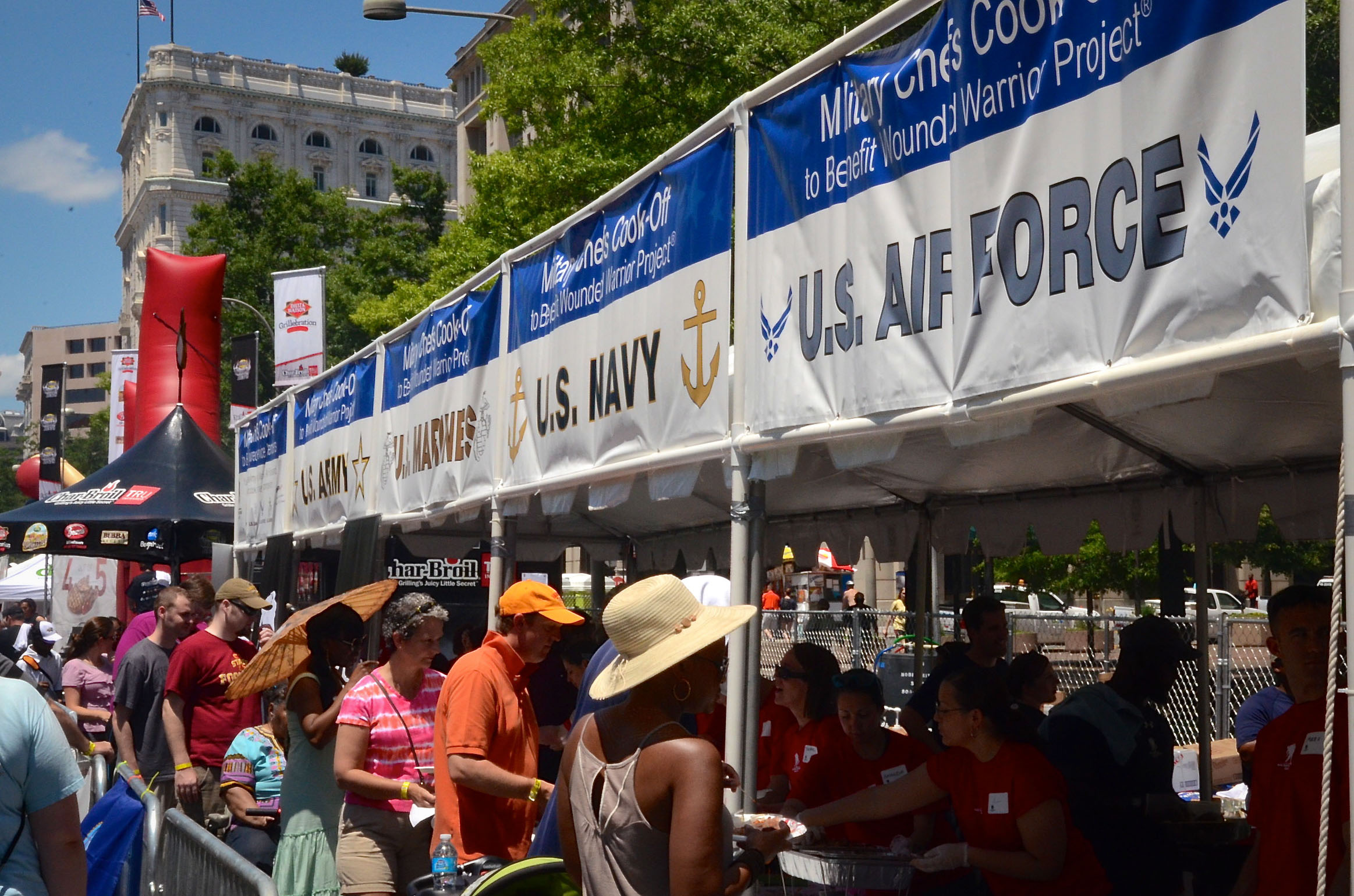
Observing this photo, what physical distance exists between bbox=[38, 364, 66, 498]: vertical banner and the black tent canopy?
2094 cm

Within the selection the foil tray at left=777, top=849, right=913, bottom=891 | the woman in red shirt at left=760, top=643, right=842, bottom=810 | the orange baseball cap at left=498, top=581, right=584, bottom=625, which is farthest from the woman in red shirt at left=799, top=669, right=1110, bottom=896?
the orange baseball cap at left=498, top=581, right=584, bottom=625

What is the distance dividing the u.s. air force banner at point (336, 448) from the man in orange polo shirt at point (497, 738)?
18.8ft

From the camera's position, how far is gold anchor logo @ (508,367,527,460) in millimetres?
7816

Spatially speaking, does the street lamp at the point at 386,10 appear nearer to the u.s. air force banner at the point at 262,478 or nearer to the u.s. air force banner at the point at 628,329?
the u.s. air force banner at the point at 262,478

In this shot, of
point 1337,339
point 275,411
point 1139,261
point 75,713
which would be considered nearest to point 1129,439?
point 1139,261

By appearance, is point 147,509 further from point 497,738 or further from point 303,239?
point 303,239

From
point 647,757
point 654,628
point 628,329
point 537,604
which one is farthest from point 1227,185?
point 628,329

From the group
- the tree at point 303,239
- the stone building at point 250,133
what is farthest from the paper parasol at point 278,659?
the stone building at point 250,133

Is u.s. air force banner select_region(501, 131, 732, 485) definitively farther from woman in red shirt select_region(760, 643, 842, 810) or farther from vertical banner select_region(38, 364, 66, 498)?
vertical banner select_region(38, 364, 66, 498)

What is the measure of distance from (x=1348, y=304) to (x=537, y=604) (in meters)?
3.26

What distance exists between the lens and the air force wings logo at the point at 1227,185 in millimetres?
3156

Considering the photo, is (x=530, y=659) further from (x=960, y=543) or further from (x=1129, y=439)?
(x=960, y=543)

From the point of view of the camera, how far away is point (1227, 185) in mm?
3221

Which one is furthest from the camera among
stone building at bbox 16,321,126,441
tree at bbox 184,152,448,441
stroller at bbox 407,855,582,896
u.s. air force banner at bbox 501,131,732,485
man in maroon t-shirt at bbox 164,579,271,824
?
stone building at bbox 16,321,126,441
